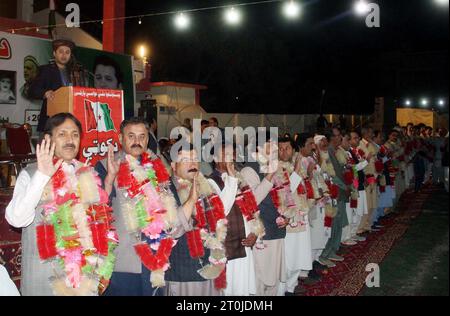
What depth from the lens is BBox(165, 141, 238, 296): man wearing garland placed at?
3.71 m

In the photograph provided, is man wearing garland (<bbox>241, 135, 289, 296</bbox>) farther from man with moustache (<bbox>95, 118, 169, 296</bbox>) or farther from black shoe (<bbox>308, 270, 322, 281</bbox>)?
man with moustache (<bbox>95, 118, 169, 296</bbox>)

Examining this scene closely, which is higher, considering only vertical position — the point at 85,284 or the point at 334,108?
the point at 334,108

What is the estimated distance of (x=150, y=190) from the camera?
143 inches

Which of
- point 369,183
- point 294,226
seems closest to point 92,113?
point 294,226

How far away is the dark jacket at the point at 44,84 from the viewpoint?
4.90m

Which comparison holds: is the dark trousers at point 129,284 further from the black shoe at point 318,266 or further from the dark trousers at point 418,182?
the dark trousers at point 418,182

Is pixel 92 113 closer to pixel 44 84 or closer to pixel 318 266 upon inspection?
pixel 44 84

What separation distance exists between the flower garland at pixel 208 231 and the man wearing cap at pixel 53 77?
1.90 meters

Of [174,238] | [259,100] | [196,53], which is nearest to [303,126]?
[259,100]

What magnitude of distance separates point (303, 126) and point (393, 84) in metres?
5.25

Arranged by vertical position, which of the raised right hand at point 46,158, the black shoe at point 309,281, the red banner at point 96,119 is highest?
the red banner at point 96,119

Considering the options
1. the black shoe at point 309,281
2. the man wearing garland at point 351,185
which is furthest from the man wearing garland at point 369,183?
the black shoe at point 309,281

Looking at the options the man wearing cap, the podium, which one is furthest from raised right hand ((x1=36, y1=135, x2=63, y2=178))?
the man wearing cap

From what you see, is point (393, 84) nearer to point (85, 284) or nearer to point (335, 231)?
point (335, 231)
